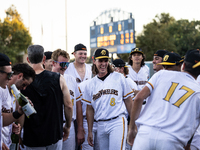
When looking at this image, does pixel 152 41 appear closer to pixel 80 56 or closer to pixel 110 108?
pixel 80 56

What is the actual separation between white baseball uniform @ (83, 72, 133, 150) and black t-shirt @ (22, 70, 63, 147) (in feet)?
3.94

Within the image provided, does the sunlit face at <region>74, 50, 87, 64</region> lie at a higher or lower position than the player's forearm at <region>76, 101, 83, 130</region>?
higher

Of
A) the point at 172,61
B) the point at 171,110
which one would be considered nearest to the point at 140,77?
the point at 172,61

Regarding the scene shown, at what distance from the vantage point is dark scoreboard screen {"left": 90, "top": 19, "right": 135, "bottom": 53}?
85.7 ft

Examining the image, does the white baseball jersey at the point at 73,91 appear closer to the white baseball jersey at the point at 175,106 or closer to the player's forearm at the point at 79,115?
the player's forearm at the point at 79,115

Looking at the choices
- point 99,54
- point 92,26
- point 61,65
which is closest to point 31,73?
point 61,65

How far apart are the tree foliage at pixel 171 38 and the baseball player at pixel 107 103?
137ft

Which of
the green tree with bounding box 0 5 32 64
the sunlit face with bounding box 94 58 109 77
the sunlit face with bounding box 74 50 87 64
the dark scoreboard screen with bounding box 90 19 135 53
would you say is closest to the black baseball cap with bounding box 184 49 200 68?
the sunlit face with bounding box 94 58 109 77

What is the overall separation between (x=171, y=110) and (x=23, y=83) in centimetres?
205

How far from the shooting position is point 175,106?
125 inches

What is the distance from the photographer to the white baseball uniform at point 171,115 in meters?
3.15

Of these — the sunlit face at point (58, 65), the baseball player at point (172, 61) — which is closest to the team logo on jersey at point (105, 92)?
the sunlit face at point (58, 65)

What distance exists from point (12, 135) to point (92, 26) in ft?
84.9

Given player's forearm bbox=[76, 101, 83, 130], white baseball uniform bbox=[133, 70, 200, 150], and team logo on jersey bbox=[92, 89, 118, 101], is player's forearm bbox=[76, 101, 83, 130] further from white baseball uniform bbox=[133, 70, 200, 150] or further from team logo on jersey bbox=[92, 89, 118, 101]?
white baseball uniform bbox=[133, 70, 200, 150]
